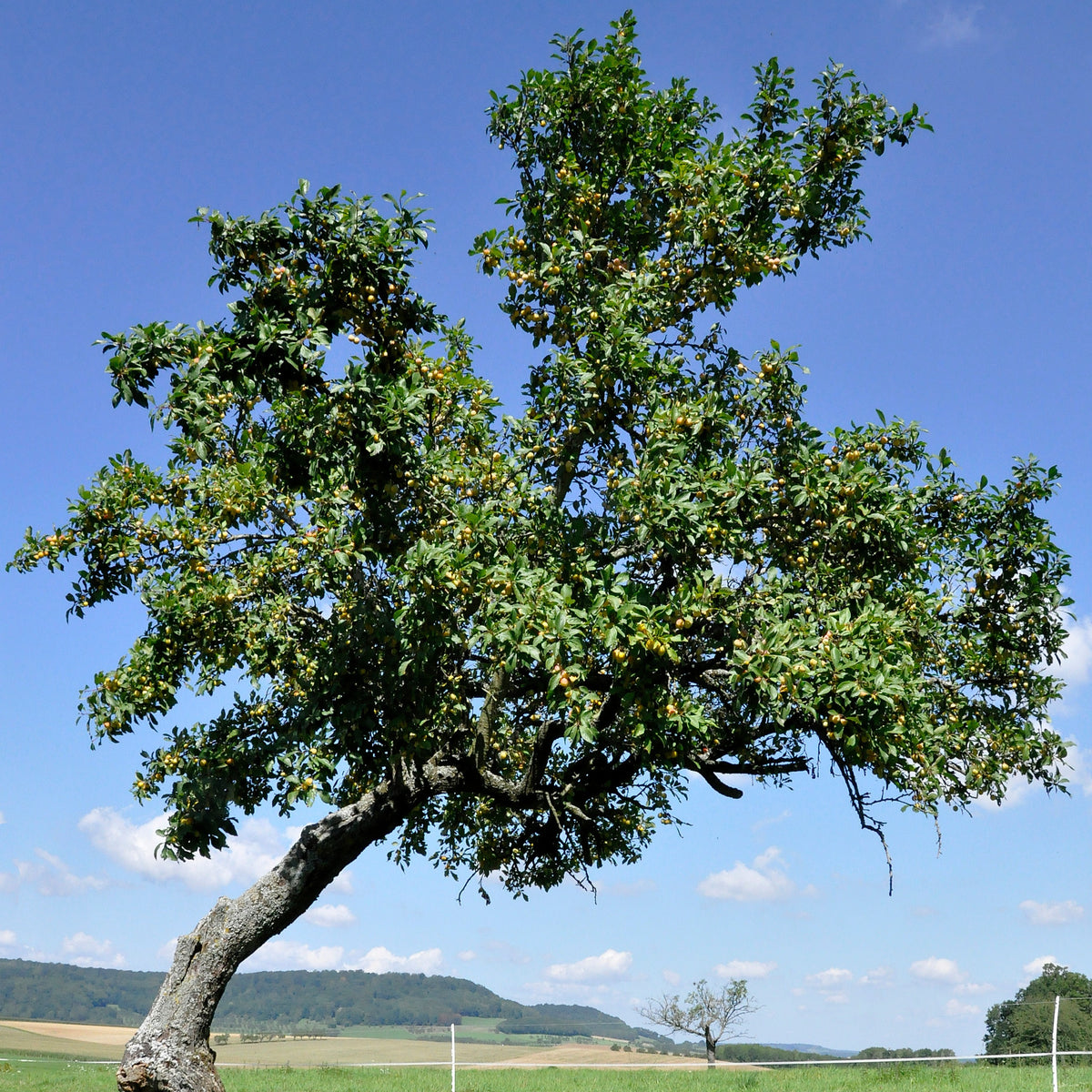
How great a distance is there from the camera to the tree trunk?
10.2m

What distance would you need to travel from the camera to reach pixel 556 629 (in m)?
8.59

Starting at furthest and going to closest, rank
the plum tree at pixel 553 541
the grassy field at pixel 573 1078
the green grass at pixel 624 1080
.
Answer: the grassy field at pixel 573 1078 < the green grass at pixel 624 1080 < the plum tree at pixel 553 541

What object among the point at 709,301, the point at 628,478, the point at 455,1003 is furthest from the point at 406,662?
the point at 455,1003

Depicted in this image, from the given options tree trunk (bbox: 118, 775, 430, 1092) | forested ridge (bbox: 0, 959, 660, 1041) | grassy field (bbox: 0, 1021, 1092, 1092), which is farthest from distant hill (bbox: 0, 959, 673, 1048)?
tree trunk (bbox: 118, 775, 430, 1092)

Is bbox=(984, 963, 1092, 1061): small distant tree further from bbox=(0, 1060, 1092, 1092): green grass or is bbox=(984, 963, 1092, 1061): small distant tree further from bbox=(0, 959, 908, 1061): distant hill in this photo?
bbox=(0, 959, 908, 1061): distant hill

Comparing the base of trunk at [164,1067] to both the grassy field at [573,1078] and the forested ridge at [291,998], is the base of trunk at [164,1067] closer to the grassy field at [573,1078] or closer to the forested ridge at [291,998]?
the grassy field at [573,1078]

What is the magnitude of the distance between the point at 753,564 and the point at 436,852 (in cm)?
736

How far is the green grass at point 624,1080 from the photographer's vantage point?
1647 centimetres

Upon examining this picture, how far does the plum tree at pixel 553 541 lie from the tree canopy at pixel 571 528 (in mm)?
49

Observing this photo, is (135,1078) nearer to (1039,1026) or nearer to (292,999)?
(1039,1026)

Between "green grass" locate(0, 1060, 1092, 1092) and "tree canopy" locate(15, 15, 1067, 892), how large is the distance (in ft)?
23.0

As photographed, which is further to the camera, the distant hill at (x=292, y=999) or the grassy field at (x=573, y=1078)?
the distant hill at (x=292, y=999)

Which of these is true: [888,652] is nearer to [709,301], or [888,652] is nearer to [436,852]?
[709,301]

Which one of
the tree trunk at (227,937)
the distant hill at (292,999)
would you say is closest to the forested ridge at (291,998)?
the distant hill at (292,999)
